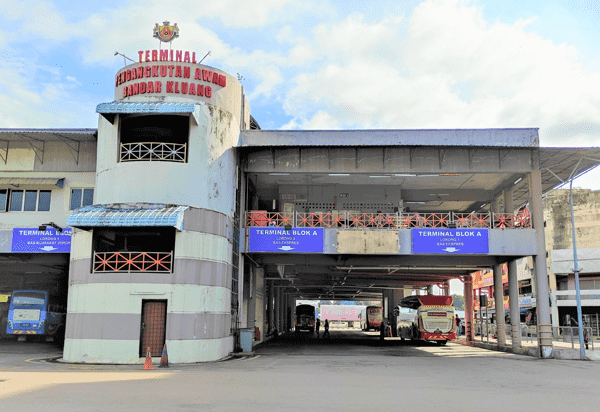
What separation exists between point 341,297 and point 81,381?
72312 mm

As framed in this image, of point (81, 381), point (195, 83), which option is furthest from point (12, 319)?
point (81, 381)

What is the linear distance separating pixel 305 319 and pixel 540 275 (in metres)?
45.2

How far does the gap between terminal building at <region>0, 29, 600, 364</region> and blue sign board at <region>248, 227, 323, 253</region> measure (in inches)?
2.9

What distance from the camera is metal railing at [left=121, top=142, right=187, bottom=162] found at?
967 inches

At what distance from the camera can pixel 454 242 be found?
28.1m

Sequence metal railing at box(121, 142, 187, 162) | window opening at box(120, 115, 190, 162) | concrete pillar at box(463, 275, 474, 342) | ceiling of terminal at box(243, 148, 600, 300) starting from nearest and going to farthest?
1. metal railing at box(121, 142, 187, 162)
2. window opening at box(120, 115, 190, 162)
3. ceiling of terminal at box(243, 148, 600, 300)
4. concrete pillar at box(463, 275, 474, 342)

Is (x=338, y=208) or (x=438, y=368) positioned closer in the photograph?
(x=438, y=368)

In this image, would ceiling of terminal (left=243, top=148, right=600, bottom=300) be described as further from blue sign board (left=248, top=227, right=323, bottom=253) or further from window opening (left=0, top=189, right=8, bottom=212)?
window opening (left=0, top=189, right=8, bottom=212)

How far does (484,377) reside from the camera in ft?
58.4

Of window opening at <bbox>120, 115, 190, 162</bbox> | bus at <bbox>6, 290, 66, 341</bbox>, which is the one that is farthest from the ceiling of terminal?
bus at <bbox>6, 290, 66, 341</bbox>

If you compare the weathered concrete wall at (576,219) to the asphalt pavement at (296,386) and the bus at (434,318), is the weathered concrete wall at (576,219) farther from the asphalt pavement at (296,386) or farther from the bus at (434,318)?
the asphalt pavement at (296,386)

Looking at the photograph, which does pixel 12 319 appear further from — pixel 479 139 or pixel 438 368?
pixel 479 139

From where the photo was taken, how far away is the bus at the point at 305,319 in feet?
228

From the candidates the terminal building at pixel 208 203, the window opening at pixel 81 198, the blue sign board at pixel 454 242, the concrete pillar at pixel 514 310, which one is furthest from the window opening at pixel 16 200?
the concrete pillar at pixel 514 310
